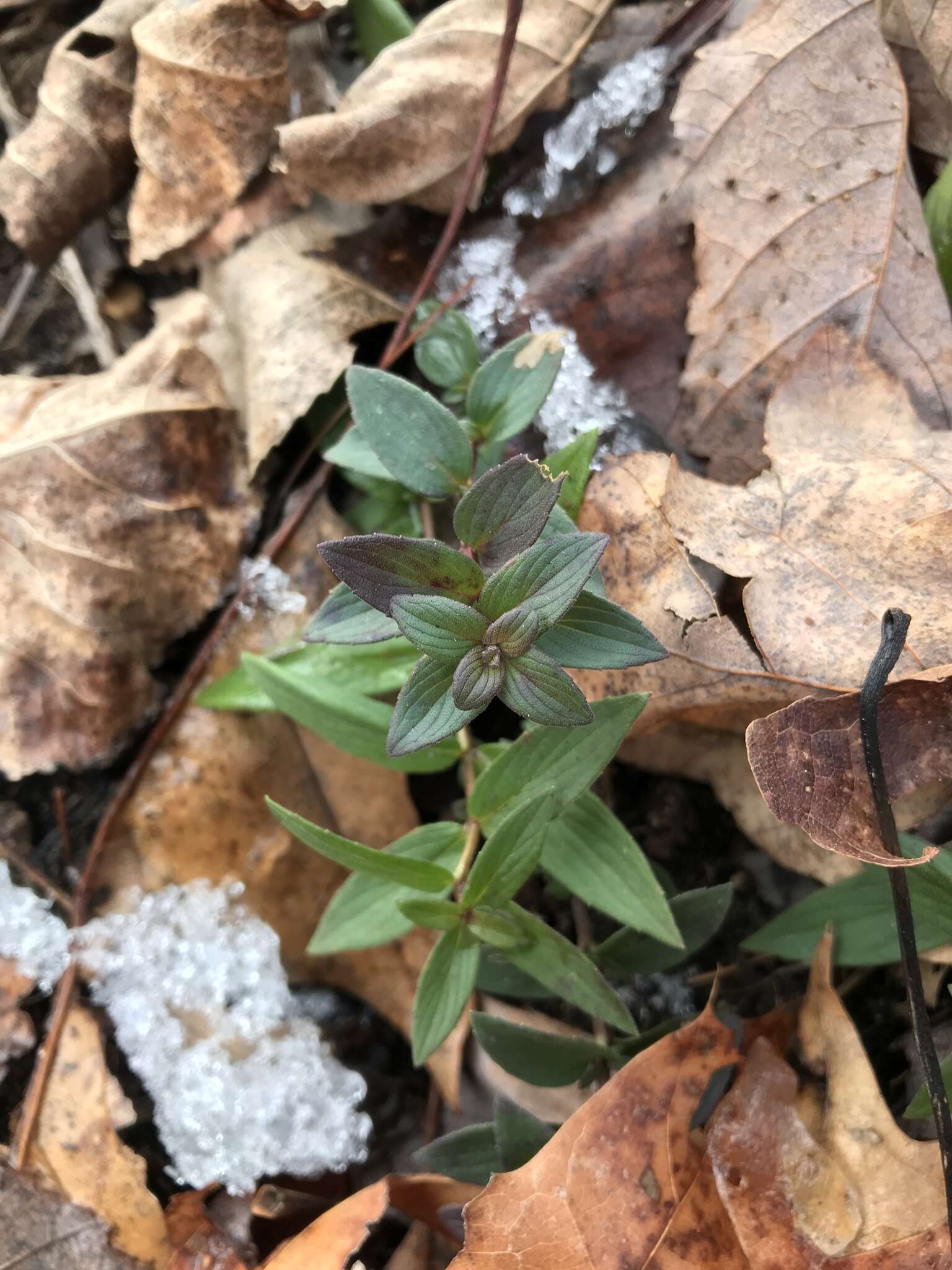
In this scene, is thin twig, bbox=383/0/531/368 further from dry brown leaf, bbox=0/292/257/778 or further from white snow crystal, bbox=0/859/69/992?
white snow crystal, bbox=0/859/69/992

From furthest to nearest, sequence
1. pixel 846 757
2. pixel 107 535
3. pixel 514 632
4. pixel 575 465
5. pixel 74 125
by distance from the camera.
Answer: pixel 74 125, pixel 107 535, pixel 575 465, pixel 846 757, pixel 514 632

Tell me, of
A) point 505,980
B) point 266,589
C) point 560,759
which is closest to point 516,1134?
point 505,980

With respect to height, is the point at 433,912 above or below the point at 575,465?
below

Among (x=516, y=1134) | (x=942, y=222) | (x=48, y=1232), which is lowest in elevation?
(x=48, y=1232)

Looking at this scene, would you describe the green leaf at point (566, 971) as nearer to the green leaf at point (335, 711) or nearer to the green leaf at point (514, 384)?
the green leaf at point (335, 711)

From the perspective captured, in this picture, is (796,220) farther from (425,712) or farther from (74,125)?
(74,125)

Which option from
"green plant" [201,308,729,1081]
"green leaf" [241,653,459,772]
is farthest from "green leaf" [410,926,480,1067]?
"green leaf" [241,653,459,772]
